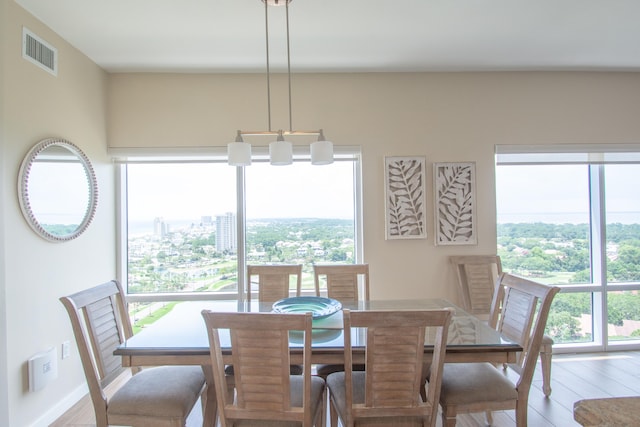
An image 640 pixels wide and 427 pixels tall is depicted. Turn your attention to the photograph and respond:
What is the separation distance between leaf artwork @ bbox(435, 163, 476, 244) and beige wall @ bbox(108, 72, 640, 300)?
8 cm

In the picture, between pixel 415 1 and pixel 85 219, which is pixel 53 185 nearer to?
pixel 85 219

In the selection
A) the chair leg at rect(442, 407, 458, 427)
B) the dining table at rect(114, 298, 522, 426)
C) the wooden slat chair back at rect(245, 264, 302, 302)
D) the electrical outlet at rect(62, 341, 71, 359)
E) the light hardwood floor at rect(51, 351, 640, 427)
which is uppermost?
the wooden slat chair back at rect(245, 264, 302, 302)

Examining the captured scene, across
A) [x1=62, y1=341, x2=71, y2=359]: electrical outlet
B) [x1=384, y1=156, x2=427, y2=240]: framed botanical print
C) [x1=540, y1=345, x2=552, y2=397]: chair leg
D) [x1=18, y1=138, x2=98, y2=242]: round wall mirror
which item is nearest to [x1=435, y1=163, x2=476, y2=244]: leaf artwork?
[x1=384, y1=156, x2=427, y2=240]: framed botanical print

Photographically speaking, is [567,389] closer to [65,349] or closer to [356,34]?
[356,34]

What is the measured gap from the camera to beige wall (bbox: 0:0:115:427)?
208 centimetres

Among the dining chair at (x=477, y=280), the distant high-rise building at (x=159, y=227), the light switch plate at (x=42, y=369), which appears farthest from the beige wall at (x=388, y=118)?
the light switch plate at (x=42, y=369)

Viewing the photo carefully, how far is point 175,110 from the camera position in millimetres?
3184

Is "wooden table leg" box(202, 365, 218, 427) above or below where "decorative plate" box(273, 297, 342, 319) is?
below

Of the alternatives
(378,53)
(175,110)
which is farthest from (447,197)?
(175,110)

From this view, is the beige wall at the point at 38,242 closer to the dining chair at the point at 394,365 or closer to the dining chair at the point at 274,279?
the dining chair at the point at 274,279

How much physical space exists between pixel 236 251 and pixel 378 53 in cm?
212

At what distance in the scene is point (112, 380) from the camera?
5.95 feet

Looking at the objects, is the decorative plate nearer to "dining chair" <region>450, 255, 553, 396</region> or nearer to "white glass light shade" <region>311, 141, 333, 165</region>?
"white glass light shade" <region>311, 141, 333, 165</region>

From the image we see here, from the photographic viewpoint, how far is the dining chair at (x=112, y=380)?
168 centimetres
